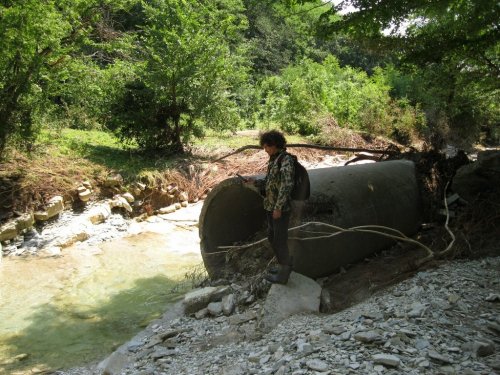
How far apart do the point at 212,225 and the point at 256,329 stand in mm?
2069

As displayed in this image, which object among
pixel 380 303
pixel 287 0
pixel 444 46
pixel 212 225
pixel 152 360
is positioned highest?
pixel 287 0

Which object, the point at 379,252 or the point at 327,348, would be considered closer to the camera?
the point at 327,348

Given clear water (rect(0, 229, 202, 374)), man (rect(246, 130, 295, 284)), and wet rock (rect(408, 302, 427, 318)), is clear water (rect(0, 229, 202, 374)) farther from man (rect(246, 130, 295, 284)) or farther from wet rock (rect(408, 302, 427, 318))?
wet rock (rect(408, 302, 427, 318))

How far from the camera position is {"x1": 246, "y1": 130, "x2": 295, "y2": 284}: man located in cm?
444

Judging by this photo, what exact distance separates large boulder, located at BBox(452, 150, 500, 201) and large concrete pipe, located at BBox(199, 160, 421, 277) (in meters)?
0.70

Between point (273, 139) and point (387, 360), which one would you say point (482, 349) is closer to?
point (387, 360)

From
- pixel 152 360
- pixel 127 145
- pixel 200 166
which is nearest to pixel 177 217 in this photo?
pixel 200 166

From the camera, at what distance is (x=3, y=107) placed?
25.7ft

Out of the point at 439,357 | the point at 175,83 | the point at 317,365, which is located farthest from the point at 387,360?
the point at 175,83

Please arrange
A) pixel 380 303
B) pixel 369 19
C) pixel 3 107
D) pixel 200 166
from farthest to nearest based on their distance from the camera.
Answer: pixel 200 166 < pixel 3 107 < pixel 369 19 < pixel 380 303

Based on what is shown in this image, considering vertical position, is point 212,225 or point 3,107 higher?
point 3,107

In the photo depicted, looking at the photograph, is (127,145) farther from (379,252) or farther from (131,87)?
(379,252)

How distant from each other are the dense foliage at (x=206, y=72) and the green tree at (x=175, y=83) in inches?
1.1

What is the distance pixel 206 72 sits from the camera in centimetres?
1140
